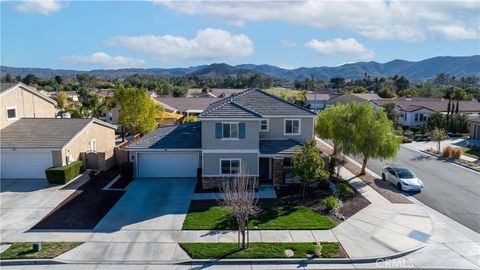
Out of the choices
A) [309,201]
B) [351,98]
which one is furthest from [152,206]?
[351,98]

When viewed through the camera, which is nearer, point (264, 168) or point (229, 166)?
Result: point (229, 166)

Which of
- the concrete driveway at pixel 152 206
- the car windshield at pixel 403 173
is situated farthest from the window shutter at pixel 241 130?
the car windshield at pixel 403 173

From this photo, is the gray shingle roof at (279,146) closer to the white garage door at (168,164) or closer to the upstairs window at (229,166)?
the upstairs window at (229,166)

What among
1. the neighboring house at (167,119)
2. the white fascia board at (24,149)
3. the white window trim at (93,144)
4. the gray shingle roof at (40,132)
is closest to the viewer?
the white fascia board at (24,149)

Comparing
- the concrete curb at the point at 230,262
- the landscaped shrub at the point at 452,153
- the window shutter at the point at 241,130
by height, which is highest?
the window shutter at the point at 241,130

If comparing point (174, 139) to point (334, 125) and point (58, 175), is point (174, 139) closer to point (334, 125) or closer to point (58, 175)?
point (58, 175)

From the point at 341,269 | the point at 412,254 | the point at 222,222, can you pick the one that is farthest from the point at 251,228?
the point at 412,254
